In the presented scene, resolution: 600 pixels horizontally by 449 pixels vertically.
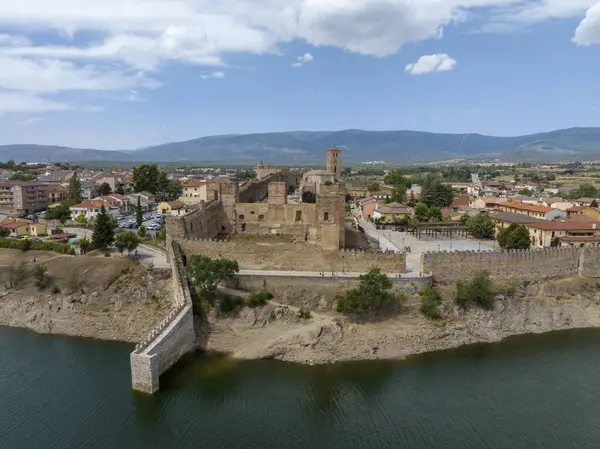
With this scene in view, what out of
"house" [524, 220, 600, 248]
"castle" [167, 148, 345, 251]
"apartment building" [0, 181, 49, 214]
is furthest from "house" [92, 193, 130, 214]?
"house" [524, 220, 600, 248]

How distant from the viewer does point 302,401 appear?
23531 millimetres

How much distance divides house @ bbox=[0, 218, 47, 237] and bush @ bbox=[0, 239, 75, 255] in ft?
22.1

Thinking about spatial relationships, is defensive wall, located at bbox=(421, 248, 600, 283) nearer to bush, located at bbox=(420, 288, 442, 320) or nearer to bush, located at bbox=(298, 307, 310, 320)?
bush, located at bbox=(420, 288, 442, 320)

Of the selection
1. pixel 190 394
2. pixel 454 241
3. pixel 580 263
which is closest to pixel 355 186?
pixel 454 241

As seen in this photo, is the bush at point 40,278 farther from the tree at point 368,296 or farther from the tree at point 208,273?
the tree at point 368,296

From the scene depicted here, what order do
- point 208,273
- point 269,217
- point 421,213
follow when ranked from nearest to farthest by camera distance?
point 208,273, point 269,217, point 421,213

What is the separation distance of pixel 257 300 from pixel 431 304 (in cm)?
1097

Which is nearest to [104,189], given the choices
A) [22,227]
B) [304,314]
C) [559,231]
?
[22,227]

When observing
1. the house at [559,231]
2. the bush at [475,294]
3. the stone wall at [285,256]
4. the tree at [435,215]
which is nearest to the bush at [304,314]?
the stone wall at [285,256]

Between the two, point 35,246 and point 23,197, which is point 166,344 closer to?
point 35,246

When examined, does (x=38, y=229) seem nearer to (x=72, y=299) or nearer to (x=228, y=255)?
(x=72, y=299)

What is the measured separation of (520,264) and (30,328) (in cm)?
3336

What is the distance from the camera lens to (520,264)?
34.8 m

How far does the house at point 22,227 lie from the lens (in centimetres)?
4616
